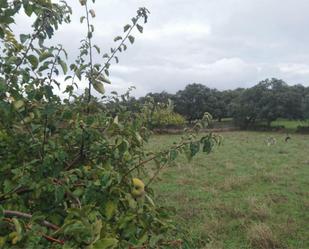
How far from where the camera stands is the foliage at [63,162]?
145cm

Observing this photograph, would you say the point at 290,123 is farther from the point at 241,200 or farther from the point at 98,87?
the point at 98,87

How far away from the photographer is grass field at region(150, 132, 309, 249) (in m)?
6.60

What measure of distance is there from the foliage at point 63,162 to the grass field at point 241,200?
4.61 ft

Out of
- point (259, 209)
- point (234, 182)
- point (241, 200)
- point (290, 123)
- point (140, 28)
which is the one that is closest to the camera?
point (140, 28)

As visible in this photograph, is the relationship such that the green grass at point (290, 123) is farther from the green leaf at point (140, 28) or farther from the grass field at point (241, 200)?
the green leaf at point (140, 28)

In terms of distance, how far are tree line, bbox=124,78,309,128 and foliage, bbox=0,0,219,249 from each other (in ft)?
114

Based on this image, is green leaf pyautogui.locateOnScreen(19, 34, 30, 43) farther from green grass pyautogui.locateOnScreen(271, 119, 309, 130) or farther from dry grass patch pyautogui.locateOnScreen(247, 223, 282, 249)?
green grass pyautogui.locateOnScreen(271, 119, 309, 130)

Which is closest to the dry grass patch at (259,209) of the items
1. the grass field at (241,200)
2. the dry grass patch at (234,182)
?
the grass field at (241,200)

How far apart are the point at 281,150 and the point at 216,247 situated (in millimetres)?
13144

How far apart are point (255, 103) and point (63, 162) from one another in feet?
137

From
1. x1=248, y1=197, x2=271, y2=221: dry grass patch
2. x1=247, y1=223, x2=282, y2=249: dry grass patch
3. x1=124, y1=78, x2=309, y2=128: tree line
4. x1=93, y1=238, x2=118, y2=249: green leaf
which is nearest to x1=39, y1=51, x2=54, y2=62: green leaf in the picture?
x1=93, y1=238, x2=118, y2=249: green leaf

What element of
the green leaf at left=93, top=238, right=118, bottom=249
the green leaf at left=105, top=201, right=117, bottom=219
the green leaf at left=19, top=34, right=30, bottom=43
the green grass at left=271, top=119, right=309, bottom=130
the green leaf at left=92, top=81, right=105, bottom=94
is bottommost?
the green grass at left=271, top=119, right=309, bottom=130

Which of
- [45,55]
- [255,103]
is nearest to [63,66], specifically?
[45,55]

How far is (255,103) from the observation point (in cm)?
4234
